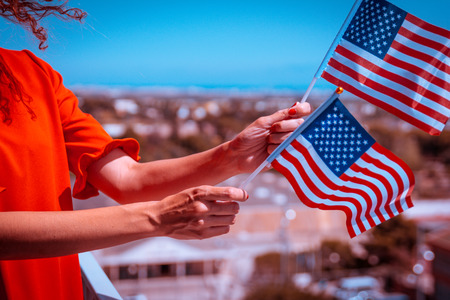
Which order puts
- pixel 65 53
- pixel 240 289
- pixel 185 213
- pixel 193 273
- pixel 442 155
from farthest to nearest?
pixel 442 155
pixel 193 273
pixel 240 289
pixel 65 53
pixel 185 213

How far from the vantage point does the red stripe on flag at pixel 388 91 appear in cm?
103

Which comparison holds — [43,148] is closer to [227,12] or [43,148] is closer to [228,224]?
[228,224]

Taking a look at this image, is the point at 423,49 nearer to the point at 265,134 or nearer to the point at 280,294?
the point at 265,134

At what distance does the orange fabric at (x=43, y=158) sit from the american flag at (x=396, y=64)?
52cm

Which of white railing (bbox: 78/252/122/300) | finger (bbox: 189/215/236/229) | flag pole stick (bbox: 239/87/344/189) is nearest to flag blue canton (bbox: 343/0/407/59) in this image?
flag pole stick (bbox: 239/87/344/189)

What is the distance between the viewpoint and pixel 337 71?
1063 millimetres

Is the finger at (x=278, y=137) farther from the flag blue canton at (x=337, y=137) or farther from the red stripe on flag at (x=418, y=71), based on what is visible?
the red stripe on flag at (x=418, y=71)

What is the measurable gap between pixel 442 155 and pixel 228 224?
92.0 feet

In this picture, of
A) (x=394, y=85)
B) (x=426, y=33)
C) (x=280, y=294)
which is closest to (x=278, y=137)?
(x=394, y=85)

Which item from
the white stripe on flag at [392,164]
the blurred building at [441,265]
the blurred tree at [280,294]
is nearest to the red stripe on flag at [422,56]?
the white stripe on flag at [392,164]

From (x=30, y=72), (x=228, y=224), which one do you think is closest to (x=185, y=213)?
(x=228, y=224)

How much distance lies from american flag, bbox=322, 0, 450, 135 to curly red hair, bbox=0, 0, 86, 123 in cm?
55

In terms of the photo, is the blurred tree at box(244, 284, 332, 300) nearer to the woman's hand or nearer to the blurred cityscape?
the blurred cityscape

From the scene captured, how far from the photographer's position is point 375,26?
1.06 m
